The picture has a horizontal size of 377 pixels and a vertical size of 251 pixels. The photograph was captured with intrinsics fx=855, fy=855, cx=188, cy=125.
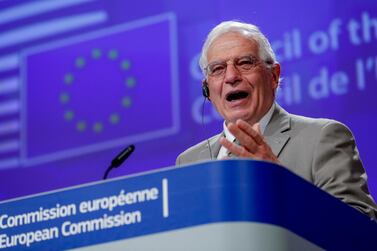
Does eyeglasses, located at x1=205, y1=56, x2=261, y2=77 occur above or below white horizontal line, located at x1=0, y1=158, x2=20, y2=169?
above

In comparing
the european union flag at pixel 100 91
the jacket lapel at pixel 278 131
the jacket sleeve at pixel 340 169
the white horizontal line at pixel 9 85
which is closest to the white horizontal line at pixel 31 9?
the european union flag at pixel 100 91

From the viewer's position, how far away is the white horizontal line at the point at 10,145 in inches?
165

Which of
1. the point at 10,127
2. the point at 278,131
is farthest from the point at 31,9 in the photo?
the point at 278,131

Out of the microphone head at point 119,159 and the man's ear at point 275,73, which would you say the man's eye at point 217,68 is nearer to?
the man's ear at point 275,73

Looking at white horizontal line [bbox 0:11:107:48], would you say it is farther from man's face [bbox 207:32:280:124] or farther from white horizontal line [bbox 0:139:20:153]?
man's face [bbox 207:32:280:124]

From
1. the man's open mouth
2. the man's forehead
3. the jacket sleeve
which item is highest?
the man's forehead

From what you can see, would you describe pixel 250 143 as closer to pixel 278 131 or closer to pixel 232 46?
pixel 278 131

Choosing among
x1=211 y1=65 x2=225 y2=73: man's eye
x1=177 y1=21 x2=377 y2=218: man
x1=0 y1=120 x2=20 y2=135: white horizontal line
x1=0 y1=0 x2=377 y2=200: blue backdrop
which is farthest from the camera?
x1=0 y1=120 x2=20 y2=135: white horizontal line

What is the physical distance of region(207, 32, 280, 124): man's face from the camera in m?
2.72

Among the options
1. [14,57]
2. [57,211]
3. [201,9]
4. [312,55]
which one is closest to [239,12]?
[201,9]

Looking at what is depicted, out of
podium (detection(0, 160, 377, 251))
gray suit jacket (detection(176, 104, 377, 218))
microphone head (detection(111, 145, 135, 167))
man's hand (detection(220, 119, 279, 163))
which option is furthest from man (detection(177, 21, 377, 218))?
podium (detection(0, 160, 377, 251))

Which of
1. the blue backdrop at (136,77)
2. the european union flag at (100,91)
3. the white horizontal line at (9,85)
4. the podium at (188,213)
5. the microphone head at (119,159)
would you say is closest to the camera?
the podium at (188,213)

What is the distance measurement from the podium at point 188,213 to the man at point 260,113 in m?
0.59

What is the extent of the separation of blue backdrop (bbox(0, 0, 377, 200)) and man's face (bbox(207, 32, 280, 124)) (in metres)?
0.77
